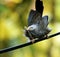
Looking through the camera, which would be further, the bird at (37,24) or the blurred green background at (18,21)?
the blurred green background at (18,21)

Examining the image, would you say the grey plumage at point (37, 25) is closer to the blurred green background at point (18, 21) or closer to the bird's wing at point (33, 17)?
Result: the bird's wing at point (33, 17)

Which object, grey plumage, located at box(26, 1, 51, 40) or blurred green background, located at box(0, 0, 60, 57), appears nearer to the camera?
grey plumage, located at box(26, 1, 51, 40)

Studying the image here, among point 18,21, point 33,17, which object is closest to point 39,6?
point 33,17

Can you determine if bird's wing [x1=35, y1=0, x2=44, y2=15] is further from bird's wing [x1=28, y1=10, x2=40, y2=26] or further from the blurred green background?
the blurred green background

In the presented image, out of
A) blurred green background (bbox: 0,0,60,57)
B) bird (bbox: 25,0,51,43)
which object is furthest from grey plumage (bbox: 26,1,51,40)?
blurred green background (bbox: 0,0,60,57)

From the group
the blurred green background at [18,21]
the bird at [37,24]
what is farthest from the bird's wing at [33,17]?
the blurred green background at [18,21]

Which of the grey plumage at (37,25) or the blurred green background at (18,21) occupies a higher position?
the grey plumage at (37,25)

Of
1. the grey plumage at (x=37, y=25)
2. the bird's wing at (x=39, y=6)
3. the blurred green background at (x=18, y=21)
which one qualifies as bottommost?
the blurred green background at (x=18, y=21)

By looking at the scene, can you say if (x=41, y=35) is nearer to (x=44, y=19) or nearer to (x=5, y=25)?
(x=44, y=19)

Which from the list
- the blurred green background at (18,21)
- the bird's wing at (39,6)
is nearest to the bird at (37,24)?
the bird's wing at (39,6)
